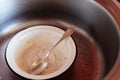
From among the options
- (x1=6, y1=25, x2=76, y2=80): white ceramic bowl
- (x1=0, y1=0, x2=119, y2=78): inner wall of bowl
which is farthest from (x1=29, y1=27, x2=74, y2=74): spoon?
(x1=0, y1=0, x2=119, y2=78): inner wall of bowl

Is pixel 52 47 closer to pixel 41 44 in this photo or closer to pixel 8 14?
pixel 41 44

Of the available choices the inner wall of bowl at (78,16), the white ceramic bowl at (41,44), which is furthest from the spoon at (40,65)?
the inner wall of bowl at (78,16)

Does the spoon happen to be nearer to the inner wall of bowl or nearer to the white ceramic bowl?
the white ceramic bowl

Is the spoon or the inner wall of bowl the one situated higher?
the inner wall of bowl

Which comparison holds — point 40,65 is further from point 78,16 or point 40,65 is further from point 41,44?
point 78,16

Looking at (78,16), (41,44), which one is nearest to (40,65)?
(41,44)

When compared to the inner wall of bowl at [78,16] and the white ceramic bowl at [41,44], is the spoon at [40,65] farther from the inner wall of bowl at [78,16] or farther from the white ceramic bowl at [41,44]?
the inner wall of bowl at [78,16]

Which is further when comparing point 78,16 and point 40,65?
point 78,16
